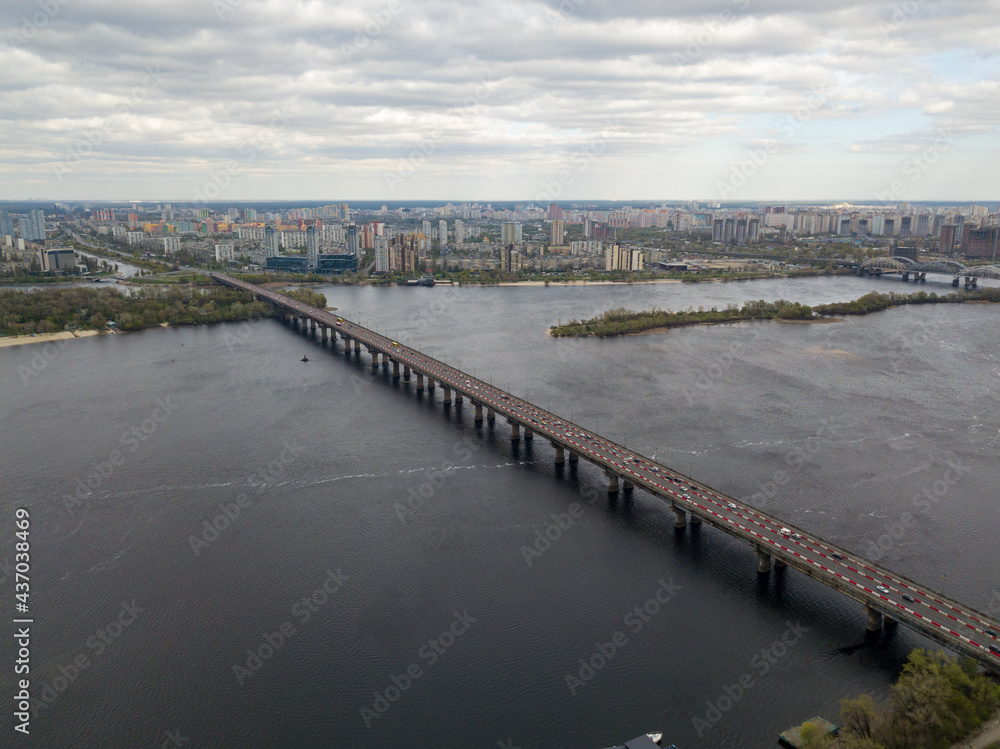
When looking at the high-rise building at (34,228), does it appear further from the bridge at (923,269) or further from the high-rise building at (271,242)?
the bridge at (923,269)

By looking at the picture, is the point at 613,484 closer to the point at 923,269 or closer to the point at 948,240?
the point at 923,269

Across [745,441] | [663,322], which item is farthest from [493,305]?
[745,441]

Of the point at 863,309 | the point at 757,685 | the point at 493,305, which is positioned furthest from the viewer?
the point at 493,305

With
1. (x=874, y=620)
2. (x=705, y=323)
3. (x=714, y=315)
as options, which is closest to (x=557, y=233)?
(x=714, y=315)

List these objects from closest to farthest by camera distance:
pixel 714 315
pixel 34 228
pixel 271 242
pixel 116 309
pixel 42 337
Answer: pixel 42 337, pixel 116 309, pixel 714 315, pixel 271 242, pixel 34 228

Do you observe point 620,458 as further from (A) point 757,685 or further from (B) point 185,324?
(B) point 185,324

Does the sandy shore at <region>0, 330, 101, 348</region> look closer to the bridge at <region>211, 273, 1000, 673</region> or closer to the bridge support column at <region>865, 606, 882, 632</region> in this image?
the bridge at <region>211, 273, 1000, 673</region>
